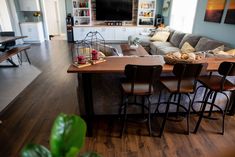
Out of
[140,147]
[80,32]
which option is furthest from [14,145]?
[80,32]

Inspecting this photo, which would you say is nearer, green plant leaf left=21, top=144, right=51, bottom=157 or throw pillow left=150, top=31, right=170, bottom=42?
green plant leaf left=21, top=144, right=51, bottom=157

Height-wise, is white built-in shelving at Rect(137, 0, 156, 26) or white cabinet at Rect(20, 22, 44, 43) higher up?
white built-in shelving at Rect(137, 0, 156, 26)

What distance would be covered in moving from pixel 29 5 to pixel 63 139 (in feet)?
25.6

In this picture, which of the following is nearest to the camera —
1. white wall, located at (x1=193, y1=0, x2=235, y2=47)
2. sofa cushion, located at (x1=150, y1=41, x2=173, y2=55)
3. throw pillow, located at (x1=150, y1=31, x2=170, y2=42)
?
white wall, located at (x1=193, y1=0, x2=235, y2=47)

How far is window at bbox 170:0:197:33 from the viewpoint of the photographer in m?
4.86

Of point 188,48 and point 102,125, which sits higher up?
point 188,48

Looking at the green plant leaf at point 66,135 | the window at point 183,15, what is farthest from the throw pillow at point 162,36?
the green plant leaf at point 66,135

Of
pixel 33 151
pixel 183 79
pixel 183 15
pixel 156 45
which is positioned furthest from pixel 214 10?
pixel 33 151

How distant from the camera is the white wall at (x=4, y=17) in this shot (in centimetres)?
627

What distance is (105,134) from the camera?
213 cm

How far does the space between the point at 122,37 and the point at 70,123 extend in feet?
22.2

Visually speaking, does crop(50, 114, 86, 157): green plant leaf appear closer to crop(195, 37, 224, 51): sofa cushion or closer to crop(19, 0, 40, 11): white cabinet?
crop(195, 37, 224, 51): sofa cushion

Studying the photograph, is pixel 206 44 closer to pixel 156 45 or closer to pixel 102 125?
pixel 156 45

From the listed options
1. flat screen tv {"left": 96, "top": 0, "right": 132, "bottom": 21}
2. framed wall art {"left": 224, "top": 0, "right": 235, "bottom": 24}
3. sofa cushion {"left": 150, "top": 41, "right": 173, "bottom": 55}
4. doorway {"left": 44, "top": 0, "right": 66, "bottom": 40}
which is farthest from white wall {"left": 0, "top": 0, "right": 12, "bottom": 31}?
framed wall art {"left": 224, "top": 0, "right": 235, "bottom": 24}
